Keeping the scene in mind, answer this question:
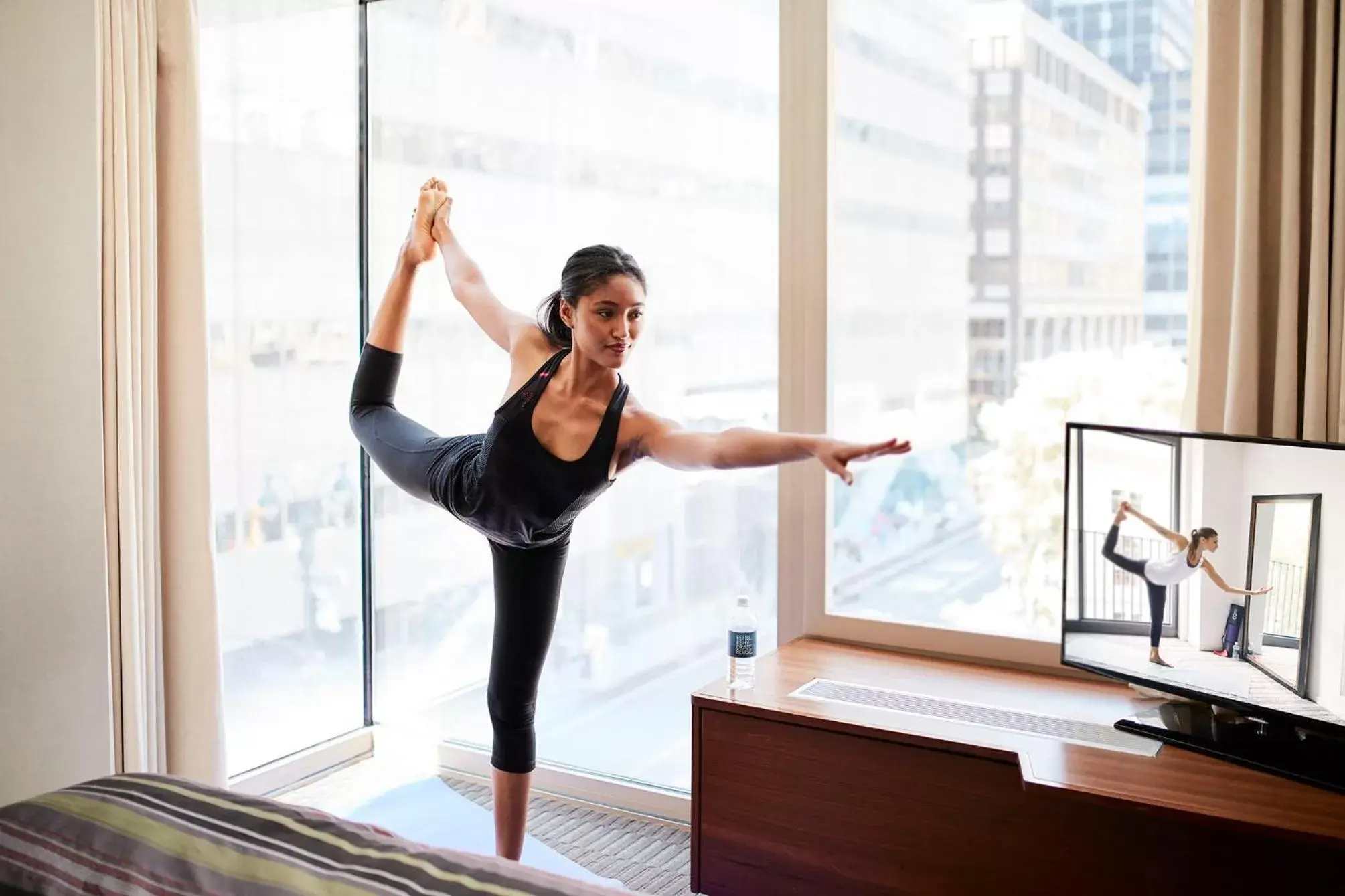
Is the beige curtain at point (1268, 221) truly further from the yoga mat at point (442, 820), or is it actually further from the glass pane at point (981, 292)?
the yoga mat at point (442, 820)

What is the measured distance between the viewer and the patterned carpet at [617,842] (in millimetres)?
2840

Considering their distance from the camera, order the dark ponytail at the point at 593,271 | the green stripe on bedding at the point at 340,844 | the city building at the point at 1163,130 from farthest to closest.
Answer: the dark ponytail at the point at 593,271
the city building at the point at 1163,130
the green stripe on bedding at the point at 340,844

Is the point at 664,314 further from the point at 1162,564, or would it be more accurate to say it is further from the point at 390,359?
the point at 1162,564

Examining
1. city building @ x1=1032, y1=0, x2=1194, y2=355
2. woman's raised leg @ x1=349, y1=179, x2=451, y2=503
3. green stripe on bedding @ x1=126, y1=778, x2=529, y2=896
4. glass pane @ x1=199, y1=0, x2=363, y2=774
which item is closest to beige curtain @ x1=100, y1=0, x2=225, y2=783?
glass pane @ x1=199, y1=0, x2=363, y2=774

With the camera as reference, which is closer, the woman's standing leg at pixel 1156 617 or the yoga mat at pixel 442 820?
the woman's standing leg at pixel 1156 617

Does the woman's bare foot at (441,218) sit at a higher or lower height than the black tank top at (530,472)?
higher

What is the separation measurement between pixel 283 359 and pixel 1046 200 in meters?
2.26

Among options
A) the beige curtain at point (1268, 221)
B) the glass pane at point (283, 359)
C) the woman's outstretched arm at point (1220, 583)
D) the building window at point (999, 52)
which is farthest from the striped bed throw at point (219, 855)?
the building window at point (999, 52)

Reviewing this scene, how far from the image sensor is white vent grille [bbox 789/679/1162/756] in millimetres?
2201

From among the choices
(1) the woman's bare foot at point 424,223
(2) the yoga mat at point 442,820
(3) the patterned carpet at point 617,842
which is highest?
(1) the woman's bare foot at point 424,223

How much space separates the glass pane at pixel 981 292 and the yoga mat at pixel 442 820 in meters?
1.02

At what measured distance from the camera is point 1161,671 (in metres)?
2.28

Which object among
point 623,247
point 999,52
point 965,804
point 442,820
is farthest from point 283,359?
point 965,804

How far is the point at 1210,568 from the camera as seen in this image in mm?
2180
